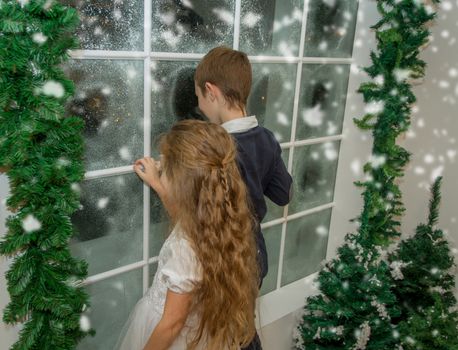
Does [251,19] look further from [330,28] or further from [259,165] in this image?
[259,165]

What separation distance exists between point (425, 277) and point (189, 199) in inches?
59.0

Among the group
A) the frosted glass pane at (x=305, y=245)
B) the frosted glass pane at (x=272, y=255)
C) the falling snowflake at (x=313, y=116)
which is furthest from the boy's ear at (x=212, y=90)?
the frosted glass pane at (x=305, y=245)

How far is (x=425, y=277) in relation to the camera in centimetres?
219

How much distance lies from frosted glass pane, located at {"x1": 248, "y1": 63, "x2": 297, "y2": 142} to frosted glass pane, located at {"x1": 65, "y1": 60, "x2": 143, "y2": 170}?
1.65 ft

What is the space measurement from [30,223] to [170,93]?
597 mm

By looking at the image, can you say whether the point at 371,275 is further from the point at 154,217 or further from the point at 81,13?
the point at 81,13

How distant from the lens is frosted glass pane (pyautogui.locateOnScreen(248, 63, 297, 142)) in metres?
1.76

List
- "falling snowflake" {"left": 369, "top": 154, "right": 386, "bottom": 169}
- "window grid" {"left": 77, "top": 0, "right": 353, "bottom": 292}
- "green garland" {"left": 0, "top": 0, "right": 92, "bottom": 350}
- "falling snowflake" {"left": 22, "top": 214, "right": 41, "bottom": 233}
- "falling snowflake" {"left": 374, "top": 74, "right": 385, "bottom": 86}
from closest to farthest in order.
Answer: "green garland" {"left": 0, "top": 0, "right": 92, "bottom": 350}, "falling snowflake" {"left": 22, "top": 214, "right": 41, "bottom": 233}, "window grid" {"left": 77, "top": 0, "right": 353, "bottom": 292}, "falling snowflake" {"left": 374, "top": 74, "right": 385, "bottom": 86}, "falling snowflake" {"left": 369, "top": 154, "right": 386, "bottom": 169}

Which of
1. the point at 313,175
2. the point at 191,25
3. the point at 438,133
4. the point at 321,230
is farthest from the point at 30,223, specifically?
the point at 438,133

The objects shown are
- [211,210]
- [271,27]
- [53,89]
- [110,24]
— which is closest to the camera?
A: [53,89]

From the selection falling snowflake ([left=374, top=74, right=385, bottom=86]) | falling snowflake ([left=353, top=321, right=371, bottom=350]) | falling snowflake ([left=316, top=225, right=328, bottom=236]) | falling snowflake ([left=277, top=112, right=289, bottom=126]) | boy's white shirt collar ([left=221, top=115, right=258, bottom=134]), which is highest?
falling snowflake ([left=374, top=74, right=385, bottom=86])

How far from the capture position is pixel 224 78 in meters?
1.35

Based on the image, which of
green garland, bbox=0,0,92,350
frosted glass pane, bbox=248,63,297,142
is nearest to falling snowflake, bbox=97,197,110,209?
green garland, bbox=0,0,92,350

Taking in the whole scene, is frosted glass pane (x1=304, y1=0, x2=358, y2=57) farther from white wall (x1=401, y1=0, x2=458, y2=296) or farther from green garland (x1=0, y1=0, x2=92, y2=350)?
green garland (x1=0, y1=0, x2=92, y2=350)
